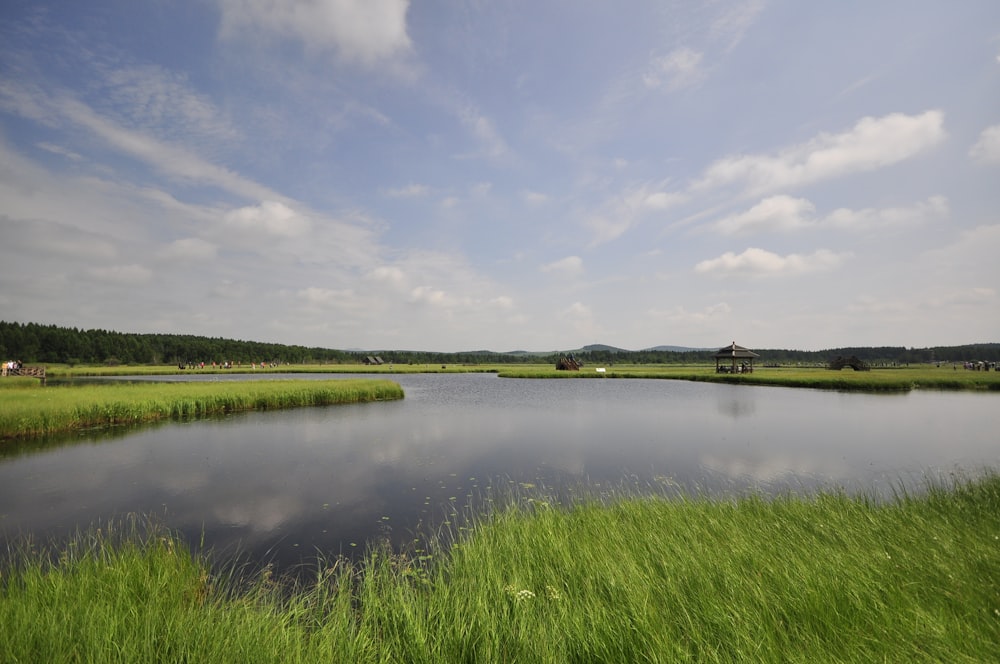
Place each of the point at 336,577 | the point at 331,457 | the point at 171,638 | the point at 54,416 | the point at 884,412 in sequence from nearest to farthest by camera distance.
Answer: the point at 171,638
the point at 336,577
the point at 331,457
the point at 54,416
the point at 884,412

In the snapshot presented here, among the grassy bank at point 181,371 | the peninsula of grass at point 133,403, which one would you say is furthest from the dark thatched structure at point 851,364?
the peninsula of grass at point 133,403

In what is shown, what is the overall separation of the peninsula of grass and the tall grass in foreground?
17.1 meters

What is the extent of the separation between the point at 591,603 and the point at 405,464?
11.4m

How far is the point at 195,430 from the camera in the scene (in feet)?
67.6

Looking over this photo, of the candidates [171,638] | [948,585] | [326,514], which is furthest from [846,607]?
[326,514]

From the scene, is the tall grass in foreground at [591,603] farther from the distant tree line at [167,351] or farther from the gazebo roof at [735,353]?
the distant tree line at [167,351]

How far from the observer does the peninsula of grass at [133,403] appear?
1878cm

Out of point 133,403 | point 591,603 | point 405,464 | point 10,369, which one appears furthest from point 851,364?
point 10,369

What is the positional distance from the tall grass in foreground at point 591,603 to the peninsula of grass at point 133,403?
675 inches

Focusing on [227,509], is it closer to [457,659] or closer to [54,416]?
[457,659]

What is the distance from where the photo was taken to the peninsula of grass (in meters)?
18.8

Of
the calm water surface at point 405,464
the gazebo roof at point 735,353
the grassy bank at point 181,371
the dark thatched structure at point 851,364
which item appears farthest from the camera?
the dark thatched structure at point 851,364

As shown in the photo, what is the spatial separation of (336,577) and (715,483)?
10817 millimetres

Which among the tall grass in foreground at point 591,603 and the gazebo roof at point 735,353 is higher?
the gazebo roof at point 735,353
